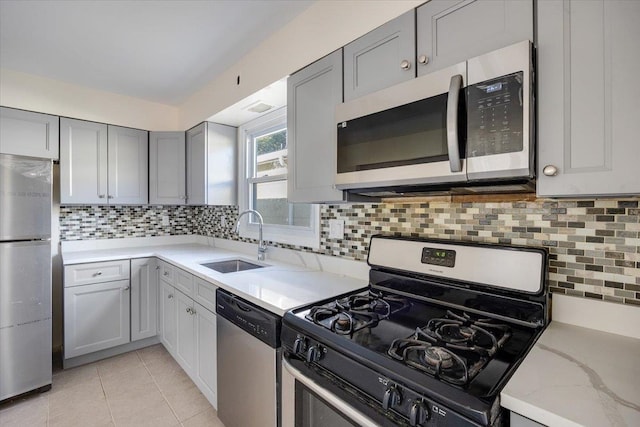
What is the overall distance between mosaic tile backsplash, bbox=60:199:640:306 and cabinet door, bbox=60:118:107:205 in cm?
220

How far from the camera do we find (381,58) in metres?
1.26

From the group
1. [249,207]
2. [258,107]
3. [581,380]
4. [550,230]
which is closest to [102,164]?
[249,207]

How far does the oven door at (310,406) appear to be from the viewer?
0.94 meters

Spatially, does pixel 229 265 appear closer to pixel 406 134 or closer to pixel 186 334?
pixel 186 334

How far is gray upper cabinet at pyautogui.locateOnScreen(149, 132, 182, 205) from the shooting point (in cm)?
308

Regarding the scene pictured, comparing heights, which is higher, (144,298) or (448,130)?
(448,130)

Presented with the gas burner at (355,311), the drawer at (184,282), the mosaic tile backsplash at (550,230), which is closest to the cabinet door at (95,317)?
the drawer at (184,282)

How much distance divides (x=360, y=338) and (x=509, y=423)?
0.43m

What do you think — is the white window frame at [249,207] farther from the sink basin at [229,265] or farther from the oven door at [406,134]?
the oven door at [406,134]

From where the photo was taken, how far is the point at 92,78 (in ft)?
8.62

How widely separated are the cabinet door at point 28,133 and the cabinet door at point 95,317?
1.09 metres

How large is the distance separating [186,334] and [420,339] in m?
1.80

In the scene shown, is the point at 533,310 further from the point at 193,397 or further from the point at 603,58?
the point at 193,397

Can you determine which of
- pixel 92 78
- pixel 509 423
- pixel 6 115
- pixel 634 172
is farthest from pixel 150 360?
pixel 634 172
